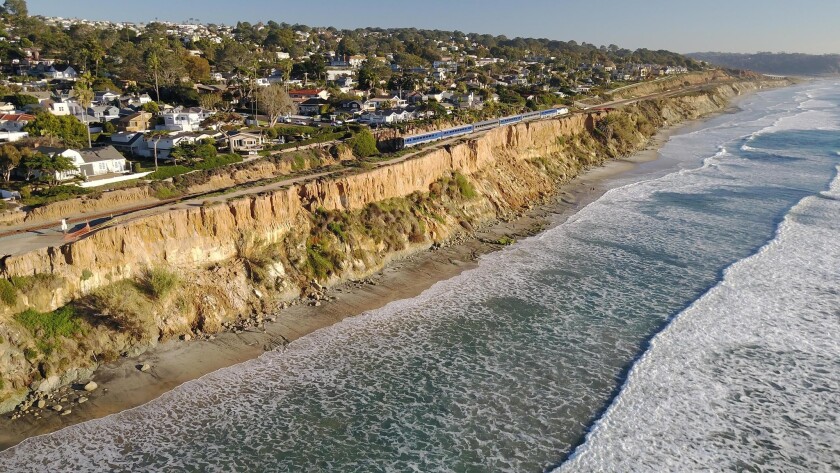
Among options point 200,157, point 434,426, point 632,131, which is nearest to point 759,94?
→ point 632,131

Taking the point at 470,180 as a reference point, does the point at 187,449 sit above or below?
below

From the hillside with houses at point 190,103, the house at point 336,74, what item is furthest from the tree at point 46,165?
the house at point 336,74

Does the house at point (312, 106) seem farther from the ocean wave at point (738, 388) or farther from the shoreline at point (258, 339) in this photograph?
the ocean wave at point (738, 388)

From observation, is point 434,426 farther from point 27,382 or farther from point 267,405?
point 27,382

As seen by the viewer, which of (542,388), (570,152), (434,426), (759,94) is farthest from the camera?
(759,94)

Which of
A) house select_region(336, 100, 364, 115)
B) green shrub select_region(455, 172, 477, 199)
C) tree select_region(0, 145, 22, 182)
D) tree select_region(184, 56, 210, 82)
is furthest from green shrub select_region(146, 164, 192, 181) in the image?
tree select_region(184, 56, 210, 82)

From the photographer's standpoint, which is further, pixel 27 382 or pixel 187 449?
pixel 27 382
